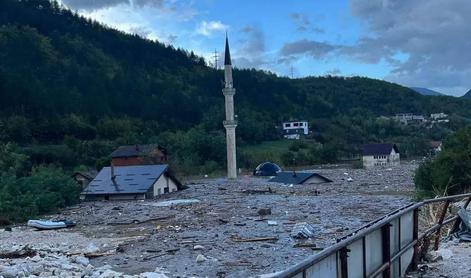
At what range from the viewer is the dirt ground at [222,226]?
47.5 feet

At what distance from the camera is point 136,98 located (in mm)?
100375

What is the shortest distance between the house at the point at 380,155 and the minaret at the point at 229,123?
1743cm

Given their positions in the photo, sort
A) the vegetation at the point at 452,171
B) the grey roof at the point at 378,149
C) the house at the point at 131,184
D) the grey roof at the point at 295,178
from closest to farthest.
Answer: the vegetation at the point at 452,171, the house at the point at 131,184, the grey roof at the point at 295,178, the grey roof at the point at 378,149

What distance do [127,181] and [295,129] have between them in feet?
213

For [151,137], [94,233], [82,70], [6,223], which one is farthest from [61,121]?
[94,233]

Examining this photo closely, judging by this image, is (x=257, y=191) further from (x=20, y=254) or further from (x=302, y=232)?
(x=20, y=254)

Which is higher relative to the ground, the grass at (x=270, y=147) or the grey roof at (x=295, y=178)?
the grass at (x=270, y=147)

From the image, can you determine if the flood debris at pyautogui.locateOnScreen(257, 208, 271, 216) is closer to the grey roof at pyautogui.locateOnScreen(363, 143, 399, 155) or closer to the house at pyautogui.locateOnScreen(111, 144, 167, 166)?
the house at pyautogui.locateOnScreen(111, 144, 167, 166)

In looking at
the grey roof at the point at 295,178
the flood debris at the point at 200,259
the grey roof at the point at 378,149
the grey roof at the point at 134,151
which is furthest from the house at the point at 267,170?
the flood debris at the point at 200,259

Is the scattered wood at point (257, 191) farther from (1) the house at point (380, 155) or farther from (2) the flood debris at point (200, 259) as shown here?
(1) the house at point (380, 155)

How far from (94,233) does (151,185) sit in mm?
15948

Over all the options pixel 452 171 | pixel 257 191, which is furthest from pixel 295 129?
pixel 452 171

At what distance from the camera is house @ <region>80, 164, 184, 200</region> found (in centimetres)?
3769

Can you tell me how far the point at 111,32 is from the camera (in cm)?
12938
